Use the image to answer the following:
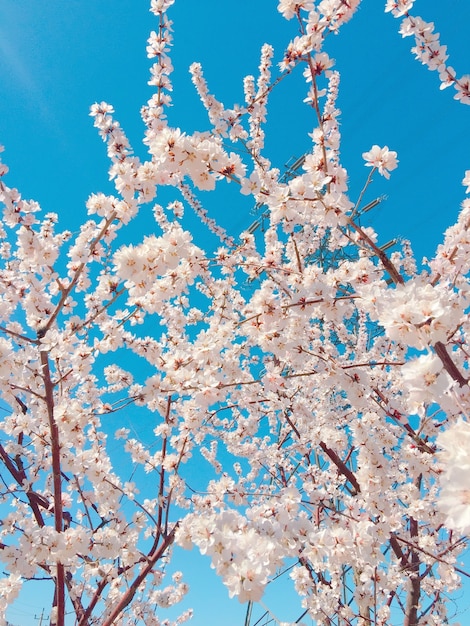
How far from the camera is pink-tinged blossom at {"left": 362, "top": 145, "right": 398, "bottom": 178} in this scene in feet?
8.51

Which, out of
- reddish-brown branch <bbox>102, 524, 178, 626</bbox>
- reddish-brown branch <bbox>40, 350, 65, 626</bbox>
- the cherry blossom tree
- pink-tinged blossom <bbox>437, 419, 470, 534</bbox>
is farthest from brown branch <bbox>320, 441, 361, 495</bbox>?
pink-tinged blossom <bbox>437, 419, 470, 534</bbox>

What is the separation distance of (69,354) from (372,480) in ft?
9.37

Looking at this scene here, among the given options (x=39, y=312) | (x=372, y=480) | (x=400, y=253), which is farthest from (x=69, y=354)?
(x=400, y=253)

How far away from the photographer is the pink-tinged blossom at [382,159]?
259 centimetres

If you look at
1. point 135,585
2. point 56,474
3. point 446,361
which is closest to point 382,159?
point 446,361

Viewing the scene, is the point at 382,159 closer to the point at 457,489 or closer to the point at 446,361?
the point at 446,361

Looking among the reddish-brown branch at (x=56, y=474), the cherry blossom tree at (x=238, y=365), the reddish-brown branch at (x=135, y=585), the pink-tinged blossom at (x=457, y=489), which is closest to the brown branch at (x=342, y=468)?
the cherry blossom tree at (x=238, y=365)

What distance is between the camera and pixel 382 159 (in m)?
2.64

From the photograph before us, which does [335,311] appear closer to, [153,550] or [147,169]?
[147,169]

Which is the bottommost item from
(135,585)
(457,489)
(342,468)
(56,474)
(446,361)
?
(457,489)

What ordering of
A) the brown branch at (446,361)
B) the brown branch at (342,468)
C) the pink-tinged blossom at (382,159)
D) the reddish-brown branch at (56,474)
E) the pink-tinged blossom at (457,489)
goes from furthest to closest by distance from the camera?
1. the brown branch at (342,468)
2. the reddish-brown branch at (56,474)
3. the pink-tinged blossom at (382,159)
4. the brown branch at (446,361)
5. the pink-tinged blossom at (457,489)

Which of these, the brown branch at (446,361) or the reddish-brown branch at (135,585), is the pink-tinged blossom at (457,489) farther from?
the reddish-brown branch at (135,585)

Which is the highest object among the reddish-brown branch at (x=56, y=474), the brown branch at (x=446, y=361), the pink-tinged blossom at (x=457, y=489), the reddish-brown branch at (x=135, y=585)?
the reddish-brown branch at (x=56, y=474)

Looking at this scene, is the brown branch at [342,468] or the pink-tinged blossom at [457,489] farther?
the brown branch at [342,468]
